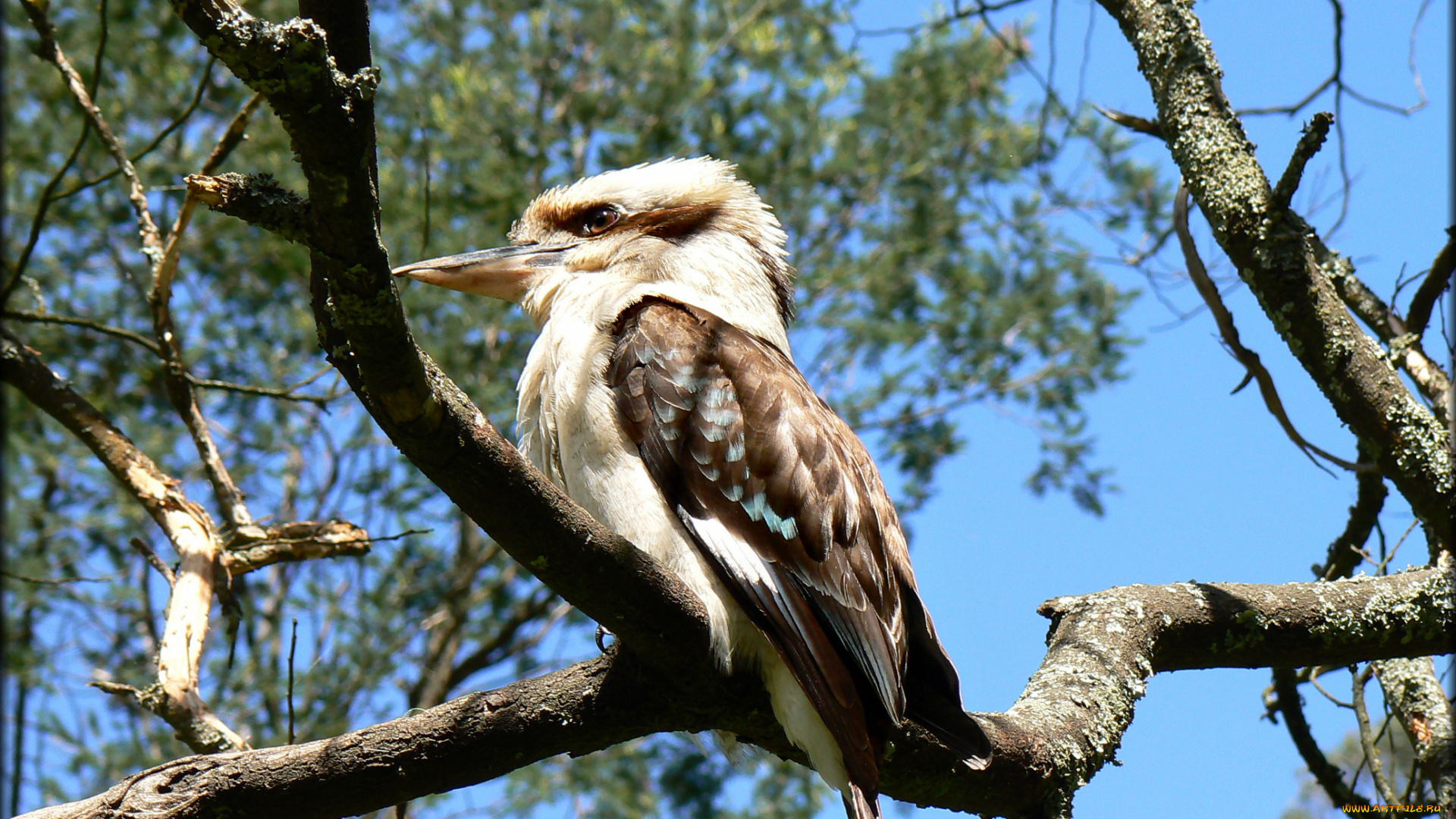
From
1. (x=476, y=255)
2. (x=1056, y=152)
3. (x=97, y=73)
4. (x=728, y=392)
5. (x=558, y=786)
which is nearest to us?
(x=728, y=392)

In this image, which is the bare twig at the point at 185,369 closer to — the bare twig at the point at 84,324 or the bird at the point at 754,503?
the bare twig at the point at 84,324

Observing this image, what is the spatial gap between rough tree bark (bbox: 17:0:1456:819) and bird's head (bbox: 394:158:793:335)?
102cm

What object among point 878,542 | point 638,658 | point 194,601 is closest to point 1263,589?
point 878,542

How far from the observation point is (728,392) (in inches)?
89.0

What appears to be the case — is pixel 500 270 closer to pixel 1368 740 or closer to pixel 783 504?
pixel 783 504

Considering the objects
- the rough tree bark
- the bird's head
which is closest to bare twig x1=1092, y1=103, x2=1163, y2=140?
the rough tree bark

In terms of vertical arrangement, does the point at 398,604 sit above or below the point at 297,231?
above

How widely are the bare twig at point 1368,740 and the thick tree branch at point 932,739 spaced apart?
0.40 metres

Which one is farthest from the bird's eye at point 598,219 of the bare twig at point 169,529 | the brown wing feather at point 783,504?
the bare twig at point 169,529

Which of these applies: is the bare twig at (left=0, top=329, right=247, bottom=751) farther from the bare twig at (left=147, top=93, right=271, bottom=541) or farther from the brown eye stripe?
the brown eye stripe

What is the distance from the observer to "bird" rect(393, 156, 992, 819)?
6.47 ft

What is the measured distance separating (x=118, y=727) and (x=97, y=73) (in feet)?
15.8

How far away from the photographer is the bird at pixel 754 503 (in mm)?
1971

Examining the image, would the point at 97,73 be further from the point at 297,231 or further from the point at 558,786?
the point at 558,786
